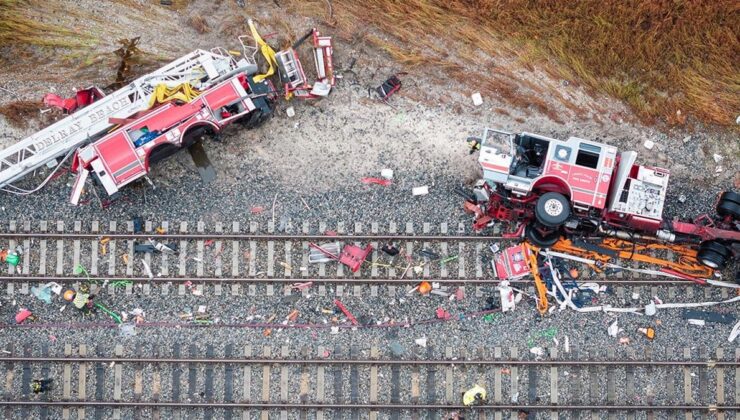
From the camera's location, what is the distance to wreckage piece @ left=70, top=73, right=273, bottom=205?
15.6 meters

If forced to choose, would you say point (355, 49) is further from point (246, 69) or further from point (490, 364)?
point (490, 364)

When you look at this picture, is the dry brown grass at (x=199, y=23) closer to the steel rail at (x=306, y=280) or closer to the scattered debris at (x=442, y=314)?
the steel rail at (x=306, y=280)

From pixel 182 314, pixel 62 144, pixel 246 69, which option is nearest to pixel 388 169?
pixel 246 69

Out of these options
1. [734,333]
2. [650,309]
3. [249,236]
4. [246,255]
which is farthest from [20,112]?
[734,333]

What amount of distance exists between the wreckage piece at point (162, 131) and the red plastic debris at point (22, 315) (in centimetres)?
265

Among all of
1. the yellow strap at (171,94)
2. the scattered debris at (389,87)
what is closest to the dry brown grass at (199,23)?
Answer: the yellow strap at (171,94)

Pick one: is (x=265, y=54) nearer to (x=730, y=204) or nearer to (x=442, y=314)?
(x=442, y=314)

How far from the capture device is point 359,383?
15938 mm

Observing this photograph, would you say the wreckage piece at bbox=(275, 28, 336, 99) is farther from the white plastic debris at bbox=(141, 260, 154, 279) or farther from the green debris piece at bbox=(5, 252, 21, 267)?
the green debris piece at bbox=(5, 252, 21, 267)

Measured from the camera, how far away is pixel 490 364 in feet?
52.1

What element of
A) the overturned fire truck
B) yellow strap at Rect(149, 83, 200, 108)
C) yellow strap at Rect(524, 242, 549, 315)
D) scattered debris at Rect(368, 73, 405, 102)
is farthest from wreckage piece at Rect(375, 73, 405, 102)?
yellow strap at Rect(524, 242, 549, 315)

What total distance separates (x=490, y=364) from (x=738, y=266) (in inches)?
232

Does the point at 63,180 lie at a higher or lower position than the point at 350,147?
lower

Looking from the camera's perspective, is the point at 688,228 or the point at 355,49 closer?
the point at 688,228
